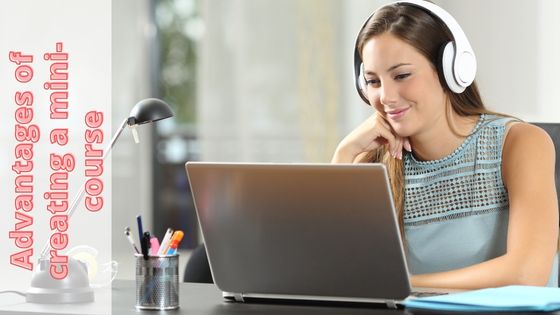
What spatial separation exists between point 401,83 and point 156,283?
2.16ft

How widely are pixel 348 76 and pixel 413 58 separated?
231cm

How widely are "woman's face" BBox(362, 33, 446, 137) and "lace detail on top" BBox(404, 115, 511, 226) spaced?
12 cm

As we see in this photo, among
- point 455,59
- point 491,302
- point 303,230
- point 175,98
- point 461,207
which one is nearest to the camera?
point 491,302

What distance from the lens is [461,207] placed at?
6.02 ft

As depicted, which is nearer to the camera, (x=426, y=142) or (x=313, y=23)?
(x=426, y=142)

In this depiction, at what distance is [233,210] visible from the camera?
1323 mm

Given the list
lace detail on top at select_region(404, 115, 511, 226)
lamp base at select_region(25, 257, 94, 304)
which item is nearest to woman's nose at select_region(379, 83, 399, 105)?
lace detail on top at select_region(404, 115, 511, 226)

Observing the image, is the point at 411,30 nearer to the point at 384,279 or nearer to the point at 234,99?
the point at 384,279

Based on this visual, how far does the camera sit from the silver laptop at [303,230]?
1236mm

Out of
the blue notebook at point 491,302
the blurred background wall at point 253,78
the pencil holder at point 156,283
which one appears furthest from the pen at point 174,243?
the blurred background wall at point 253,78

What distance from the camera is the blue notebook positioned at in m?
1.11

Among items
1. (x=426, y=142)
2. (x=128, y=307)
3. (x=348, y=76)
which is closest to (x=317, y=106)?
(x=348, y=76)

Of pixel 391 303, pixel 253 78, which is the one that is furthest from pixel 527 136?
pixel 253 78

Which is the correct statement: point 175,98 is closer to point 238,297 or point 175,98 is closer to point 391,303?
point 238,297
